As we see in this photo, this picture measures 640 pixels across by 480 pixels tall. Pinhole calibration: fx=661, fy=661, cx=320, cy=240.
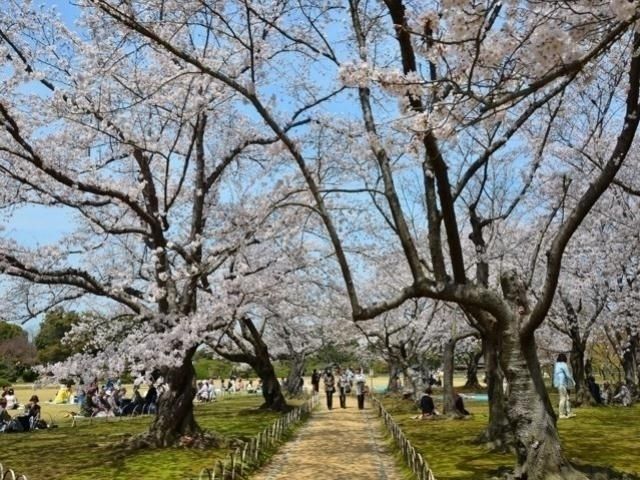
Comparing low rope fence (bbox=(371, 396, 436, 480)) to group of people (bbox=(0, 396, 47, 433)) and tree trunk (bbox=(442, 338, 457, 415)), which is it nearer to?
tree trunk (bbox=(442, 338, 457, 415))

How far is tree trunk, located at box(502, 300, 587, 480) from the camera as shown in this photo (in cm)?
808

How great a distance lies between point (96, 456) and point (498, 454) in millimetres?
7445

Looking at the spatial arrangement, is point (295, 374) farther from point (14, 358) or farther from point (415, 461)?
point (14, 358)

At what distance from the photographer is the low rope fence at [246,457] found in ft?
29.2

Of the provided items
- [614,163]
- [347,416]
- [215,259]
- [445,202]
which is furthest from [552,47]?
[347,416]

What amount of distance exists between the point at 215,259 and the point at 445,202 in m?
6.81

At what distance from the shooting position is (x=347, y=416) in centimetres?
2355

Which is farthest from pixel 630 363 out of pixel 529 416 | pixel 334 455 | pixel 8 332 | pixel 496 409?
pixel 8 332

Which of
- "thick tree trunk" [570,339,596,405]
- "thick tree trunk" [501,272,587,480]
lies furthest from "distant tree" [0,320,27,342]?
"thick tree trunk" [501,272,587,480]

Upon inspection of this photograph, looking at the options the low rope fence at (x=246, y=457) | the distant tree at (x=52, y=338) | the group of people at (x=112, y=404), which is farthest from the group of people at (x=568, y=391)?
the distant tree at (x=52, y=338)

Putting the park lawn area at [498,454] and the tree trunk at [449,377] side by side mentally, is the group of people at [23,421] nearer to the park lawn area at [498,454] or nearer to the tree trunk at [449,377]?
the park lawn area at [498,454]

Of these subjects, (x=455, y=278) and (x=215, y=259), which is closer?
Answer: (x=455, y=278)

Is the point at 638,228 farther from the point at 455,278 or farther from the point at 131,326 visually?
the point at 131,326

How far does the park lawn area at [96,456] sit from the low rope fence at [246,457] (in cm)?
59
